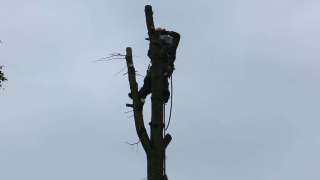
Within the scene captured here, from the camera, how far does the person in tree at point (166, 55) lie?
786 cm

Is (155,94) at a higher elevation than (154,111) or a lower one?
higher

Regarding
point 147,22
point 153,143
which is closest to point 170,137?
point 153,143

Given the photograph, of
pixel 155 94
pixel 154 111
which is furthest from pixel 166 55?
pixel 154 111

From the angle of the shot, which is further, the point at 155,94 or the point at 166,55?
the point at 166,55

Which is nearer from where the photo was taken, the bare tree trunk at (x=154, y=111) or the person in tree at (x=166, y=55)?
the bare tree trunk at (x=154, y=111)

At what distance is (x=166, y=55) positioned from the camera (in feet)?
25.9

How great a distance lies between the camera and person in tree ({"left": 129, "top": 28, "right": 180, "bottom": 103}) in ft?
25.8

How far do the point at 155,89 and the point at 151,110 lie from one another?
24 cm

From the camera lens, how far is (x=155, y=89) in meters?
7.62

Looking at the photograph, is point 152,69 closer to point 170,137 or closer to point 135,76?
point 135,76

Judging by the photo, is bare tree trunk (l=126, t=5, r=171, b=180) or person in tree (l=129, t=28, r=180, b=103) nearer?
bare tree trunk (l=126, t=5, r=171, b=180)

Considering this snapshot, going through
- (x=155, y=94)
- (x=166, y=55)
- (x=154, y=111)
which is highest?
(x=166, y=55)

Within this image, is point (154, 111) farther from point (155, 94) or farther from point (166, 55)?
point (166, 55)

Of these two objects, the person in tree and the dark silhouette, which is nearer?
the dark silhouette
